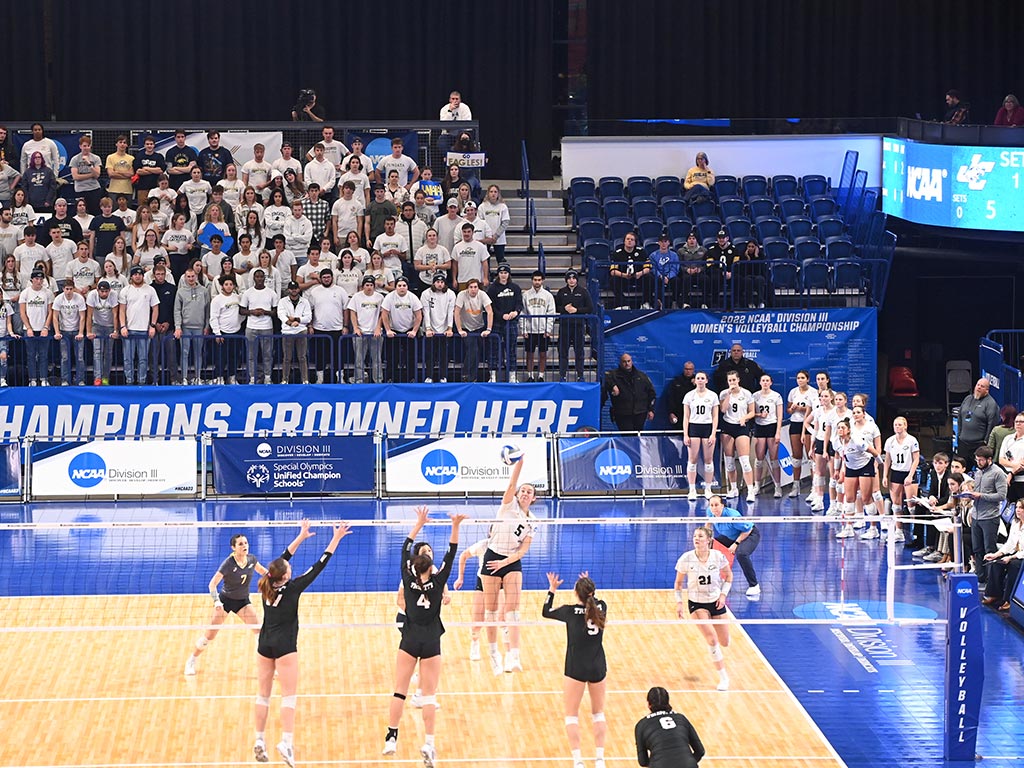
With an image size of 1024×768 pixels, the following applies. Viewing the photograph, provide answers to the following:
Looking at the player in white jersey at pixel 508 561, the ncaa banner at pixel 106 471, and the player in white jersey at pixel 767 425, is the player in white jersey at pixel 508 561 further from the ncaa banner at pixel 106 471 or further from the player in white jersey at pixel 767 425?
the ncaa banner at pixel 106 471

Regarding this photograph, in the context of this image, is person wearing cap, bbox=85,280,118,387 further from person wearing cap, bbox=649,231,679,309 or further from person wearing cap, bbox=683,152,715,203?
person wearing cap, bbox=683,152,715,203

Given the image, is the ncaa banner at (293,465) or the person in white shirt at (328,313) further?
the person in white shirt at (328,313)

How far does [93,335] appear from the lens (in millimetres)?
25312

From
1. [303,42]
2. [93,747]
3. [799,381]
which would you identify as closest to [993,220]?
[799,381]

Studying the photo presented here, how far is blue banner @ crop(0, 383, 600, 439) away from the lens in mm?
25297

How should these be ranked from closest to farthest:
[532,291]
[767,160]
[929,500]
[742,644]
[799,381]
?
[742,644] → [929,500] → [799,381] → [532,291] → [767,160]

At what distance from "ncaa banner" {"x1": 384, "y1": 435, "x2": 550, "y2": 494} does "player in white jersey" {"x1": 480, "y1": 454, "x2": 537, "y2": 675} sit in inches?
327

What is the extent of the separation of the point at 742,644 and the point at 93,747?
7.27m

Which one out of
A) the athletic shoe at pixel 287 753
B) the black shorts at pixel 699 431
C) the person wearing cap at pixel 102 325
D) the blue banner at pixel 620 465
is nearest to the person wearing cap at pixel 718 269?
the blue banner at pixel 620 465

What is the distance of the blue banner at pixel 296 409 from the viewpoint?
25.3 m

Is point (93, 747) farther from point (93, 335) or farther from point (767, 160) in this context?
point (767, 160)

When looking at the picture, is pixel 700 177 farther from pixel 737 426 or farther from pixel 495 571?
pixel 495 571

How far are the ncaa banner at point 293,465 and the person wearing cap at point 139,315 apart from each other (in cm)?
203

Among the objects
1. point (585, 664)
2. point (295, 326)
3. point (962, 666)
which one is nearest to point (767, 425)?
point (295, 326)
